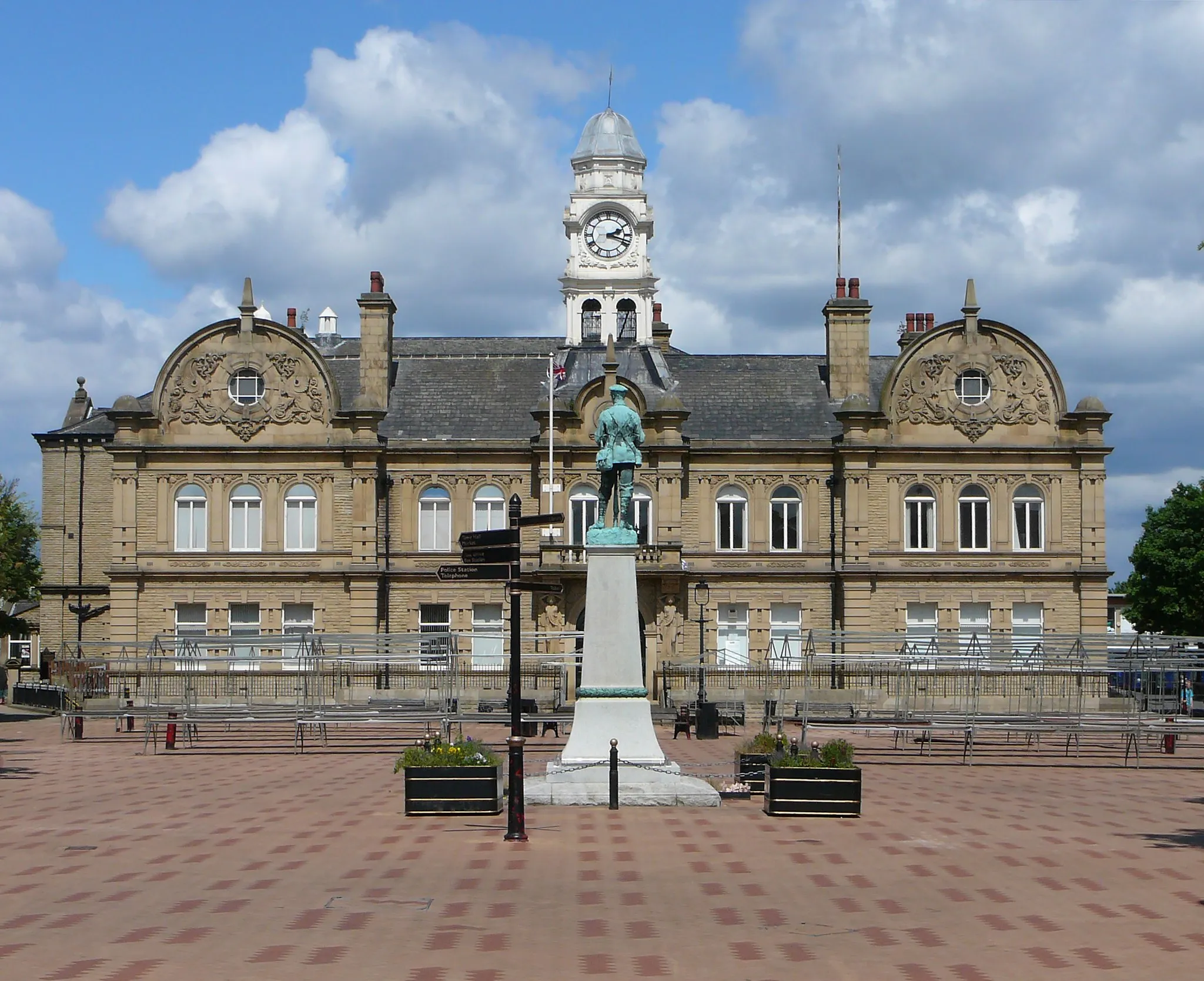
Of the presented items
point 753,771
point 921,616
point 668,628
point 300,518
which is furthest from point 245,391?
point 753,771

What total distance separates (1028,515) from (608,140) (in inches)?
1459

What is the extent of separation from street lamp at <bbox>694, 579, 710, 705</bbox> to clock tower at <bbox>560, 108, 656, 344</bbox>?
2766 cm

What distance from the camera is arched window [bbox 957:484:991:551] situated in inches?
2148

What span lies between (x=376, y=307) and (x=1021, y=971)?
4567cm

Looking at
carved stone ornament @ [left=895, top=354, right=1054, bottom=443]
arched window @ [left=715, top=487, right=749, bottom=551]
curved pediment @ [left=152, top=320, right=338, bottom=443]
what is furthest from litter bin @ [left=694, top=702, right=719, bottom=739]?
curved pediment @ [left=152, top=320, right=338, bottom=443]

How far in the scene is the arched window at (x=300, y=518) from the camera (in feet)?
179

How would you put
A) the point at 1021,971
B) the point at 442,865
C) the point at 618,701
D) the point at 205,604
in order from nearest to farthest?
the point at 1021,971 → the point at 442,865 → the point at 618,701 → the point at 205,604

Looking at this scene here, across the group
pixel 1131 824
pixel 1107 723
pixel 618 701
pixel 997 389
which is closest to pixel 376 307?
pixel 997 389

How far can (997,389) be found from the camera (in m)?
54.5

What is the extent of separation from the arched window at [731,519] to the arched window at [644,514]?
2291mm

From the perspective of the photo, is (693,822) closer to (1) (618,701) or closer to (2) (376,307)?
(1) (618,701)

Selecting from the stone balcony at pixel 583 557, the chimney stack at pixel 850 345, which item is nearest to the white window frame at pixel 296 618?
the stone balcony at pixel 583 557

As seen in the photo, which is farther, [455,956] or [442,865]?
[442,865]

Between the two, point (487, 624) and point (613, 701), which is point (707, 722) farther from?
point (613, 701)
